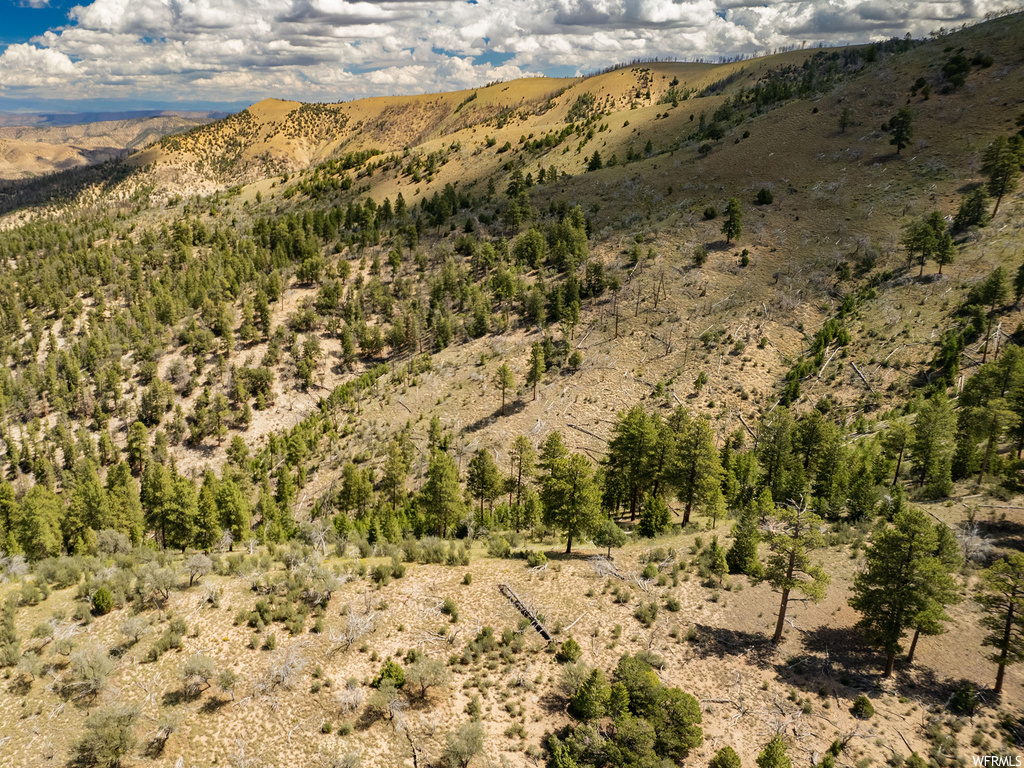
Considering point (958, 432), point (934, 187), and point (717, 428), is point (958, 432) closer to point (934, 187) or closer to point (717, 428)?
point (717, 428)

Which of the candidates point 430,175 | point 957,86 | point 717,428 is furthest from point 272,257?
point 957,86

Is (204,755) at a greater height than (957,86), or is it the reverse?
(957,86)

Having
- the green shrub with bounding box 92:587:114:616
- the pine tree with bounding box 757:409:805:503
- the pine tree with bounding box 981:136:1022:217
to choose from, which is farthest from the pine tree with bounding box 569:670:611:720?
the pine tree with bounding box 981:136:1022:217

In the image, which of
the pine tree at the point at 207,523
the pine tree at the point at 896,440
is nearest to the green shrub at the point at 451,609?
the pine tree at the point at 207,523

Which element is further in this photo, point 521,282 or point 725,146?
point 725,146

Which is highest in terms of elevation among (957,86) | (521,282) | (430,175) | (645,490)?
(957,86)

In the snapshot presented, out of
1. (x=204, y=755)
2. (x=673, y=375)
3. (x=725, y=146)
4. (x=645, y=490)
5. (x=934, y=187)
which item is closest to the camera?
(x=204, y=755)

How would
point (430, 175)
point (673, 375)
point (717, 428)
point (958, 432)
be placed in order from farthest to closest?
point (430, 175) → point (673, 375) → point (717, 428) → point (958, 432)
